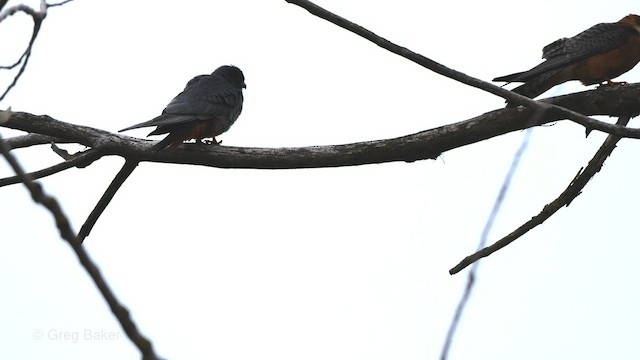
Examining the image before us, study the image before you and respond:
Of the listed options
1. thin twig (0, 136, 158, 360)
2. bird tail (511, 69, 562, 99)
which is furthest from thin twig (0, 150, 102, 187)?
thin twig (0, 136, 158, 360)

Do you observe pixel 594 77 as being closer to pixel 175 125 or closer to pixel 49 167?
pixel 175 125

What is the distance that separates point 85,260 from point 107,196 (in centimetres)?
340

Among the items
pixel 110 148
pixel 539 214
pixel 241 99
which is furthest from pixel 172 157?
pixel 539 214

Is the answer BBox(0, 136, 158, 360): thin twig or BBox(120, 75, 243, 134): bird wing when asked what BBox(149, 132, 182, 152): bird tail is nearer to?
BBox(120, 75, 243, 134): bird wing

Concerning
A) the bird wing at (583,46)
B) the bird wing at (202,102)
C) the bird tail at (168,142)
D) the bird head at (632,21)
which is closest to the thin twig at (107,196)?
the bird tail at (168,142)

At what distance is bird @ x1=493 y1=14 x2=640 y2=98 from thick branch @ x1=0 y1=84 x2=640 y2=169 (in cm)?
62

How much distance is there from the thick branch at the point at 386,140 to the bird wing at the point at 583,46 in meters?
0.60

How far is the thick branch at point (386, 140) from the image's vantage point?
11.9ft

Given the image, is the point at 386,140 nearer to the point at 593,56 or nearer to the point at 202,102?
the point at 202,102

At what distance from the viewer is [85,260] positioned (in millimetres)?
875

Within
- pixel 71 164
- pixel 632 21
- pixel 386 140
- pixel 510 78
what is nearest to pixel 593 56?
pixel 632 21

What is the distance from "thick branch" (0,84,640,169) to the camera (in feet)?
11.9

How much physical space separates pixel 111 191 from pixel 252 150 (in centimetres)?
85

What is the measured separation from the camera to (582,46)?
4715 mm
